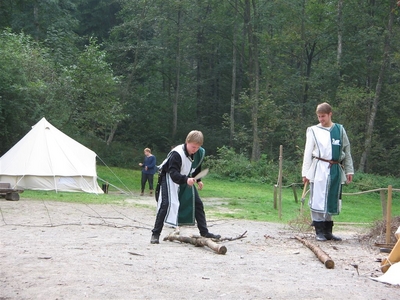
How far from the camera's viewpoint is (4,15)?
141ft

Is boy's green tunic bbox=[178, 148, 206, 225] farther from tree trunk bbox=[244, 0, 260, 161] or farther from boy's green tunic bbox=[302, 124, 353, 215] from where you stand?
tree trunk bbox=[244, 0, 260, 161]

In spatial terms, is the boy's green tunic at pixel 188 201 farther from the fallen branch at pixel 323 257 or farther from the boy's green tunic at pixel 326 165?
the boy's green tunic at pixel 326 165

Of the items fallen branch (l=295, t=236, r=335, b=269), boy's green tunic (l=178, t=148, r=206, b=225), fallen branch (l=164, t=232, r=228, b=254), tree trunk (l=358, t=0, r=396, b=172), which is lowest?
fallen branch (l=164, t=232, r=228, b=254)

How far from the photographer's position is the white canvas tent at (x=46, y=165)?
2262cm

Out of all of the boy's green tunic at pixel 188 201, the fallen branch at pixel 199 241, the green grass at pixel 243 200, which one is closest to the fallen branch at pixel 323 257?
the fallen branch at pixel 199 241

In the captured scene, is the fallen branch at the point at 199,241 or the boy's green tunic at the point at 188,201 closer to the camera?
the fallen branch at the point at 199,241

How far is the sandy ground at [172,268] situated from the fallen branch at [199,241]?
0.07 m

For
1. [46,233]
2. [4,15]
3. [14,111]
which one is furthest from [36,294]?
[4,15]

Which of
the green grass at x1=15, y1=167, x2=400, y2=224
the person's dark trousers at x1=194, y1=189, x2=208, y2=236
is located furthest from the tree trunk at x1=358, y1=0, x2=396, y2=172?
the person's dark trousers at x1=194, y1=189, x2=208, y2=236

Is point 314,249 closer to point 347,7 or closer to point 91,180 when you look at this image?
point 91,180

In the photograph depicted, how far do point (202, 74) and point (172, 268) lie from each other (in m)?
44.8

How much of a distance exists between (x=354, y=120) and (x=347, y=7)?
834 cm

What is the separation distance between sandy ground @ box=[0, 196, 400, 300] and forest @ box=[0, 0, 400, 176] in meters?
17.7

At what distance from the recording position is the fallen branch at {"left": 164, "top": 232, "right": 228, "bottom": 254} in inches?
291
